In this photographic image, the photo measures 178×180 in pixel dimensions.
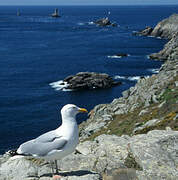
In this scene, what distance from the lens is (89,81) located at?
3465 inches

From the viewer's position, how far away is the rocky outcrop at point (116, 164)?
39.2 ft

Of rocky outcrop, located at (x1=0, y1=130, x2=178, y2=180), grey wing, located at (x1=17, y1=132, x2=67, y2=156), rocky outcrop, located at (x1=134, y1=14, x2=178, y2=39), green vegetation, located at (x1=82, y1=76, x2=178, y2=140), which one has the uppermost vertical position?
grey wing, located at (x1=17, y1=132, x2=67, y2=156)

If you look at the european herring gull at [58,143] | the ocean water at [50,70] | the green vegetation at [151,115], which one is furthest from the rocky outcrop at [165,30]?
the european herring gull at [58,143]

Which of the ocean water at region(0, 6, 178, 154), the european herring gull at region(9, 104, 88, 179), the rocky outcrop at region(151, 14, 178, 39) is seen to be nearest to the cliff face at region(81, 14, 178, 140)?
the european herring gull at region(9, 104, 88, 179)

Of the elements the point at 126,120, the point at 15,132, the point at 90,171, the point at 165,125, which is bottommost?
the point at 15,132

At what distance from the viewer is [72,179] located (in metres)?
11.4

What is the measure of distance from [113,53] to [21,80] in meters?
47.8

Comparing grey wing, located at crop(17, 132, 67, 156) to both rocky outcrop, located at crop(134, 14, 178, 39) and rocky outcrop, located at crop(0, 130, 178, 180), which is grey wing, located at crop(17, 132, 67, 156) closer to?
rocky outcrop, located at crop(0, 130, 178, 180)

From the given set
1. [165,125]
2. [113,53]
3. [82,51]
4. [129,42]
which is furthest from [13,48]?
[165,125]

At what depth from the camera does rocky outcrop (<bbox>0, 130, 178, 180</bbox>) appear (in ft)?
39.2

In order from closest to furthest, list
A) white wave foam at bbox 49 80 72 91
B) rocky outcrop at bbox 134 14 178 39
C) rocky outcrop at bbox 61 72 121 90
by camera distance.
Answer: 1. white wave foam at bbox 49 80 72 91
2. rocky outcrop at bbox 61 72 121 90
3. rocky outcrop at bbox 134 14 178 39

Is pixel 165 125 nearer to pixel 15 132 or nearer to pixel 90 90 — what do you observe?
pixel 15 132

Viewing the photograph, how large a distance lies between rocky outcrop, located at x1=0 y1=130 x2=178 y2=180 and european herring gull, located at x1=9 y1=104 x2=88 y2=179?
3.03ft

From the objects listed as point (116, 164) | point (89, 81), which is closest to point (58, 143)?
point (116, 164)
